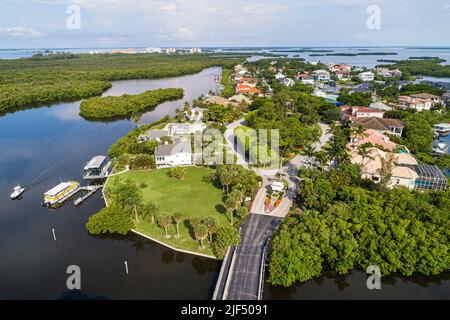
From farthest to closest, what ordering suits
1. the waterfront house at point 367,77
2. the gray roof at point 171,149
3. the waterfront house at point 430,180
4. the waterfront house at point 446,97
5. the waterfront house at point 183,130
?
the waterfront house at point 367,77
the waterfront house at point 446,97
the waterfront house at point 183,130
the gray roof at point 171,149
the waterfront house at point 430,180

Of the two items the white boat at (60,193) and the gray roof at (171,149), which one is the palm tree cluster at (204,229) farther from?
the white boat at (60,193)

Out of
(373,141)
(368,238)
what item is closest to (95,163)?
(368,238)

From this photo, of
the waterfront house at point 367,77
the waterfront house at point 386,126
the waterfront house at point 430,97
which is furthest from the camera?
the waterfront house at point 367,77

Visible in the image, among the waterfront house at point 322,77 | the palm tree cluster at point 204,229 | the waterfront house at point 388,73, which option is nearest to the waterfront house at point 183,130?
the palm tree cluster at point 204,229

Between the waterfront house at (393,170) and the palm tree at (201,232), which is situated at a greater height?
the waterfront house at (393,170)

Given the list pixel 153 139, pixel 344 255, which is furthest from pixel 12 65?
pixel 344 255

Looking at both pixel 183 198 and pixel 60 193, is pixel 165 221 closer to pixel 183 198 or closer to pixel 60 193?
pixel 183 198
